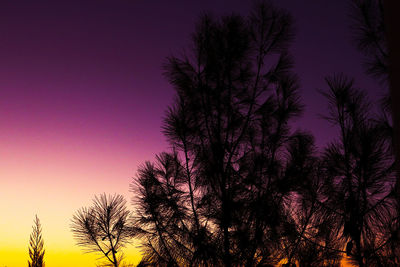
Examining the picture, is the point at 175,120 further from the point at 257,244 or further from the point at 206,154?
the point at 257,244

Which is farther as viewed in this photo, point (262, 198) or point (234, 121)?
point (234, 121)

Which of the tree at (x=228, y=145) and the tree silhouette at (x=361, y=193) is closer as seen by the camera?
the tree silhouette at (x=361, y=193)

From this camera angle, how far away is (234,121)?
4.45 metres

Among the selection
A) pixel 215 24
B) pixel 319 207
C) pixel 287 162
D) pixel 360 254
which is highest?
pixel 215 24

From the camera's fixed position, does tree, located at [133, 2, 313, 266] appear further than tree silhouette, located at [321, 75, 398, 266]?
Yes

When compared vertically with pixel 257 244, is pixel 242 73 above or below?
above

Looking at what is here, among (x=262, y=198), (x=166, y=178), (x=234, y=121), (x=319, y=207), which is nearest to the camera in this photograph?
(x=319, y=207)

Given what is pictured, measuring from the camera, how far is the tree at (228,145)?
4.20 m

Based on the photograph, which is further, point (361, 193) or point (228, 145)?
point (228, 145)

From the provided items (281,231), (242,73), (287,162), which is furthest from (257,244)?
(242,73)

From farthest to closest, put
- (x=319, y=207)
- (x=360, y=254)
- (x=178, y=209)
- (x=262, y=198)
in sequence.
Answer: (x=178, y=209) < (x=262, y=198) < (x=319, y=207) < (x=360, y=254)

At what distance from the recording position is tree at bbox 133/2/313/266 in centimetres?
420

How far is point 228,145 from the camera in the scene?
4324mm

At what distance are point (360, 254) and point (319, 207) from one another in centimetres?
47
